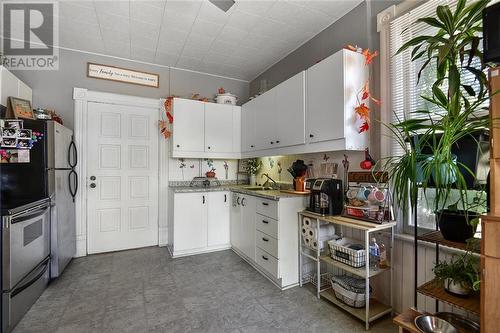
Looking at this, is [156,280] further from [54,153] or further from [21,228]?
[54,153]

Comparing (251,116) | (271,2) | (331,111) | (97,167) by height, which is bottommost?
(97,167)

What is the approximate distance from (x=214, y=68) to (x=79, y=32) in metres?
1.80

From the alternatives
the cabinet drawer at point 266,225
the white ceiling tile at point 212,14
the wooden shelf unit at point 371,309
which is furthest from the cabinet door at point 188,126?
the wooden shelf unit at point 371,309

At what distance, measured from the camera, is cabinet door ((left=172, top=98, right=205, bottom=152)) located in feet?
11.5

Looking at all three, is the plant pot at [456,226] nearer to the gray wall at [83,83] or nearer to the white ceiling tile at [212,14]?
the white ceiling tile at [212,14]

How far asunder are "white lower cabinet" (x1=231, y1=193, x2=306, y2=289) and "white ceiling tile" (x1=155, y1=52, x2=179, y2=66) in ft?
7.74

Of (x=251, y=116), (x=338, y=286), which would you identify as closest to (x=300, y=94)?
(x=251, y=116)

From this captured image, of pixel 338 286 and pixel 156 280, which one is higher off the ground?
pixel 338 286

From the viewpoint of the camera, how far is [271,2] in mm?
2352

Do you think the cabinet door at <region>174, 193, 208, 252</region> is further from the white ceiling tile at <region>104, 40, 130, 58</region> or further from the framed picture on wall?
the white ceiling tile at <region>104, 40, 130, 58</region>

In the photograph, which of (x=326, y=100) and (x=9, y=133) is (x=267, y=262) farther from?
(x=9, y=133)

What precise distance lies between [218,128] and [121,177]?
163 cm

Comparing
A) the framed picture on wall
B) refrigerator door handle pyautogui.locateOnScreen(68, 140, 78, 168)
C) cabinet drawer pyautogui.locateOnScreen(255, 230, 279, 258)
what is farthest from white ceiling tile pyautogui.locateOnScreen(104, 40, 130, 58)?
cabinet drawer pyautogui.locateOnScreen(255, 230, 279, 258)

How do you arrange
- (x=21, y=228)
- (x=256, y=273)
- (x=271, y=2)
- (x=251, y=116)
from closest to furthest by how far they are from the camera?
(x=21, y=228)
(x=271, y=2)
(x=256, y=273)
(x=251, y=116)
